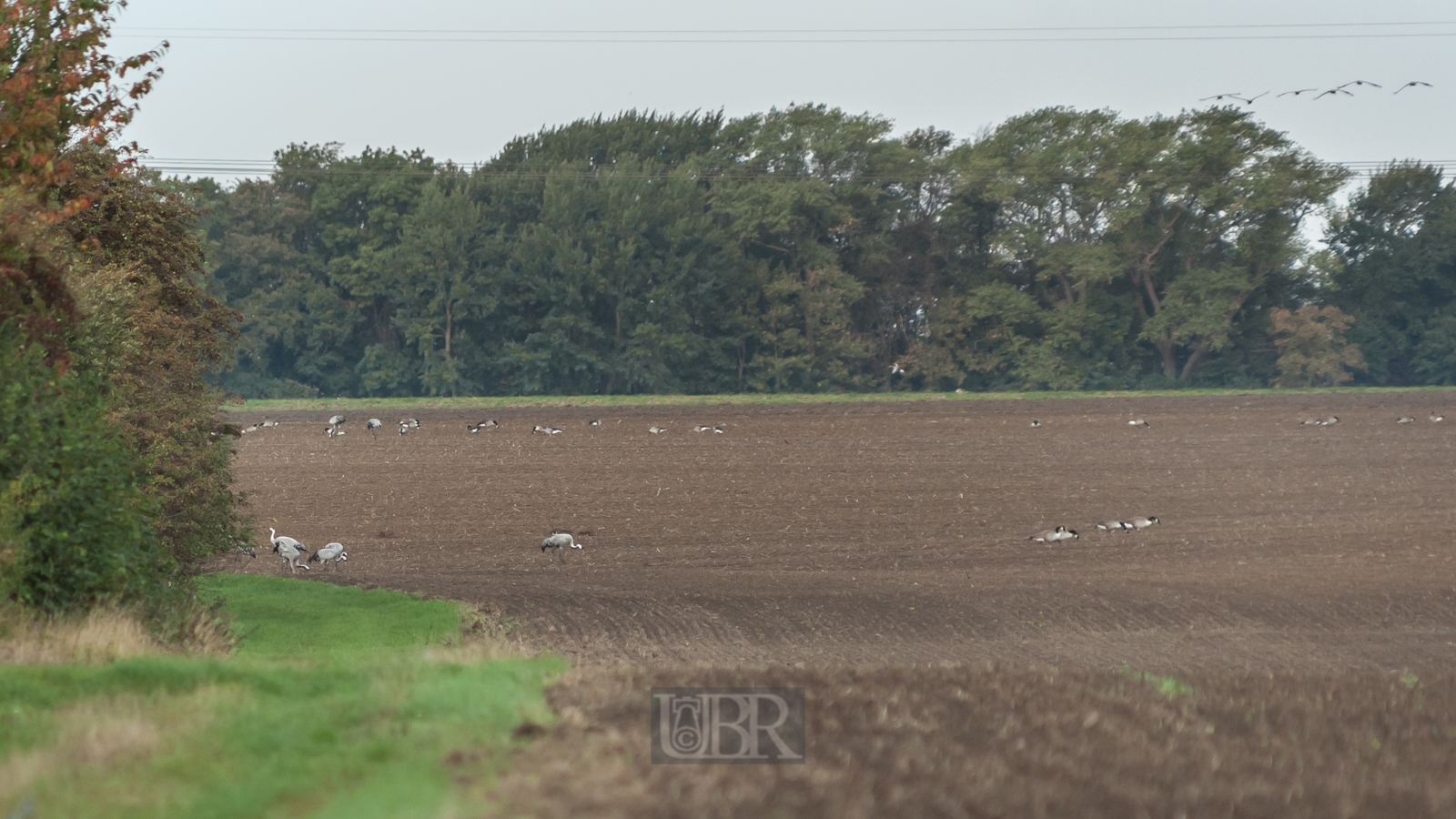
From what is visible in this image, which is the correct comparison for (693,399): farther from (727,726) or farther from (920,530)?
(727,726)

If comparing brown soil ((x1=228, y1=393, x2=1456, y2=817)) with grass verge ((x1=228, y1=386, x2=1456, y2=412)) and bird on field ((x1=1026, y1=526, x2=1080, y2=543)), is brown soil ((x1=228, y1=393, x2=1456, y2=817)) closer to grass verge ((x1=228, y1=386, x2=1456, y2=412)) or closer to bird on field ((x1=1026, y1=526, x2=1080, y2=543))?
bird on field ((x1=1026, y1=526, x2=1080, y2=543))

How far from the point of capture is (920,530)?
1180 inches

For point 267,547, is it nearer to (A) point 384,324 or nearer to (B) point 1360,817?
(B) point 1360,817

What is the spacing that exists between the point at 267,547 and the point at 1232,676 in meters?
24.4

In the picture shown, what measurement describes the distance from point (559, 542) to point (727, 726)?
20108mm

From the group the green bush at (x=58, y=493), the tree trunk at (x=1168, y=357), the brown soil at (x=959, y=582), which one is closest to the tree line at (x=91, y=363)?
the green bush at (x=58, y=493)

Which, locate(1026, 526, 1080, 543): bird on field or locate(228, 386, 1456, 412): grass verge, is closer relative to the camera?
locate(1026, 526, 1080, 543): bird on field

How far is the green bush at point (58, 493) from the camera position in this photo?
11.9 m

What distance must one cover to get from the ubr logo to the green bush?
23.2 ft

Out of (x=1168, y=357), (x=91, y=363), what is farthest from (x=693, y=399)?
(x=91, y=363)

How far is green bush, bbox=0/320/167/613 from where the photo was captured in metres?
11.9

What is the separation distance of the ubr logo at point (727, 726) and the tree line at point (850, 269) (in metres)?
66.3

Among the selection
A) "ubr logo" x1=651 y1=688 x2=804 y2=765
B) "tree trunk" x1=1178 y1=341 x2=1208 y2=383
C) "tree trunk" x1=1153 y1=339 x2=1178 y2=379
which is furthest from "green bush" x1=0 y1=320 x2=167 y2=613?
"tree trunk" x1=1178 y1=341 x2=1208 y2=383

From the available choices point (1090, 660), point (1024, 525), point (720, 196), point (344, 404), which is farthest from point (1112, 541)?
point (720, 196)
